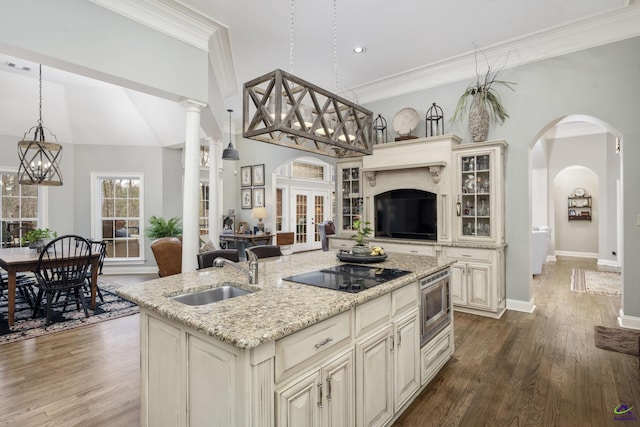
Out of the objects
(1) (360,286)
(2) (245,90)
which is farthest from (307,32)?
(1) (360,286)

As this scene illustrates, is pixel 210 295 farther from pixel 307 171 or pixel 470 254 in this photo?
pixel 307 171

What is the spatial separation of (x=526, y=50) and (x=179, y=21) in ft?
13.2

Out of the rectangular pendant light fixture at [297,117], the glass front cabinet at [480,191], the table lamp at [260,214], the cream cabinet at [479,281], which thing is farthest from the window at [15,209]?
the glass front cabinet at [480,191]

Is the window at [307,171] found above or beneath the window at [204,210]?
above

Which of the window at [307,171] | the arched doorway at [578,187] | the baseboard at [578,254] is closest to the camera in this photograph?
the arched doorway at [578,187]

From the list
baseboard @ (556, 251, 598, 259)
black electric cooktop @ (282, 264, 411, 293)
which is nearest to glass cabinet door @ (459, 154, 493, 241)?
black electric cooktop @ (282, 264, 411, 293)

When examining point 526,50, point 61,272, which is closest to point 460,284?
point 526,50

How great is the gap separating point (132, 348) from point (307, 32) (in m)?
3.80

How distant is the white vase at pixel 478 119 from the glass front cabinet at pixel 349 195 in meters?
1.73

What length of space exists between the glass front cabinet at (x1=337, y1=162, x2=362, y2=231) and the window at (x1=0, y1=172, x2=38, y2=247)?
5871mm

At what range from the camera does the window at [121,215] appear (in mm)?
7016

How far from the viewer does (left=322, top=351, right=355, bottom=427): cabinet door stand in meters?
1.53

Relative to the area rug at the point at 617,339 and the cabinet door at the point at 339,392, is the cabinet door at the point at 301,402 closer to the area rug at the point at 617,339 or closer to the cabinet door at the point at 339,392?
the cabinet door at the point at 339,392

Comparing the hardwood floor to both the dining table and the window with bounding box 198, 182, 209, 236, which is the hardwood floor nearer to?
the dining table
